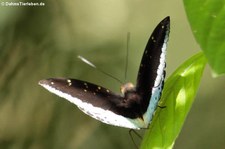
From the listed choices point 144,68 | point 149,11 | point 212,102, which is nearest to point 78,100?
point 144,68

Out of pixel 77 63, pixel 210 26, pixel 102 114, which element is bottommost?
pixel 77 63

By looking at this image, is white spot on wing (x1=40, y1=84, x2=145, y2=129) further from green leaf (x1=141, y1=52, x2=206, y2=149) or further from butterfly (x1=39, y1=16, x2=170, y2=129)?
green leaf (x1=141, y1=52, x2=206, y2=149)

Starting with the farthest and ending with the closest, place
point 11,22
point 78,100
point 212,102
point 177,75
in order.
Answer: point 212,102
point 11,22
point 78,100
point 177,75

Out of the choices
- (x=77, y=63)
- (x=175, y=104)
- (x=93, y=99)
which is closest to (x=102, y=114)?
(x=93, y=99)

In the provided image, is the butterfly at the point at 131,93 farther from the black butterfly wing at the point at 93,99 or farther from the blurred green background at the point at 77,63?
the blurred green background at the point at 77,63

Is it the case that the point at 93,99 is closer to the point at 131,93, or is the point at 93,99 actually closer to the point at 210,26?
the point at 131,93

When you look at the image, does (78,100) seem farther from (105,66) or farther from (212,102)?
(212,102)
